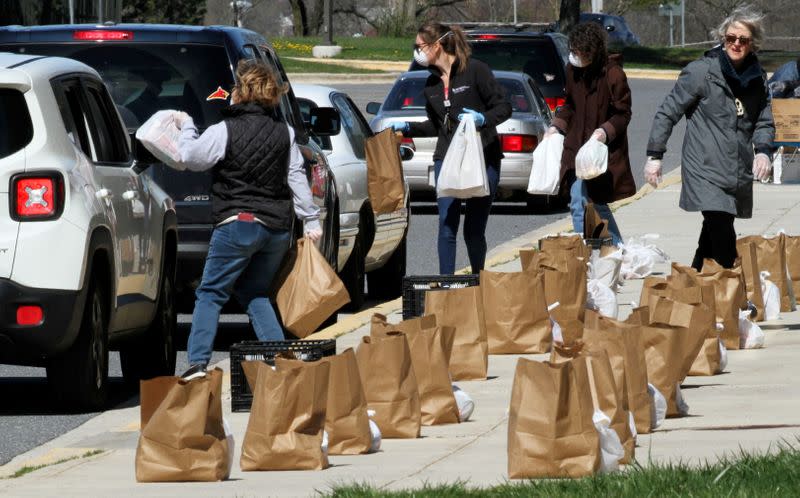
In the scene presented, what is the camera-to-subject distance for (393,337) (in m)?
7.59

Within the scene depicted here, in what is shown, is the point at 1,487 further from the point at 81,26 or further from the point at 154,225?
the point at 81,26

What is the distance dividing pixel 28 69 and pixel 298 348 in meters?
1.92

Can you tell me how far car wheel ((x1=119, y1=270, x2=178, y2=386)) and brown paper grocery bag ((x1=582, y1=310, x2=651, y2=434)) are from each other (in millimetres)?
3173

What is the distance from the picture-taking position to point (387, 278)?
14.4 m

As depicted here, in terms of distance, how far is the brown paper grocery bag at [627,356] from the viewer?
23.9 ft

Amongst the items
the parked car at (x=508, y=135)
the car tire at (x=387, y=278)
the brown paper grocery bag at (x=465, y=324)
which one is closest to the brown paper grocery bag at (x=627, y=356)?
the brown paper grocery bag at (x=465, y=324)

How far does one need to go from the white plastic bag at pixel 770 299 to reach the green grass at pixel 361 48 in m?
45.4

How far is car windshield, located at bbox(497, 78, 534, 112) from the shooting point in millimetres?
20469

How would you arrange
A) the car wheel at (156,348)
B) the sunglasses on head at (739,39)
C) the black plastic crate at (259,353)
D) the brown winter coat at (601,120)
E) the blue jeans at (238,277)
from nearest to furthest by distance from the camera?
1. the black plastic crate at (259,353)
2. the blue jeans at (238,277)
3. the car wheel at (156,348)
4. the sunglasses on head at (739,39)
5. the brown winter coat at (601,120)

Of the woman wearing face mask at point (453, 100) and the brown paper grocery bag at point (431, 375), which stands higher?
the woman wearing face mask at point (453, 100)

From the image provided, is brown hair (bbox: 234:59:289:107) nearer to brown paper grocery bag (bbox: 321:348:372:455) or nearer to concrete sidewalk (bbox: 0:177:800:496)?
concrete sidewalk (bbox: 0:177:800:496)

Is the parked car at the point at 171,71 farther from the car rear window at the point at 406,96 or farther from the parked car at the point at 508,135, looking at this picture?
the car rear window at the point at 406,96

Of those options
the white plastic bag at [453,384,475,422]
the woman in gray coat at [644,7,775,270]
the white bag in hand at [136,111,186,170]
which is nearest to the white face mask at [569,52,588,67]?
the woman in gray coat at [644,7,775,270]

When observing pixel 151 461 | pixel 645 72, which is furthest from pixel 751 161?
pixel 645 72
